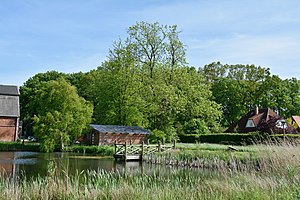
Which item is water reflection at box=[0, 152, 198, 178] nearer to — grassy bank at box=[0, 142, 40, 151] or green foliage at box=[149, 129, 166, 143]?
green foliage at box=[149, 129, 166, 143]

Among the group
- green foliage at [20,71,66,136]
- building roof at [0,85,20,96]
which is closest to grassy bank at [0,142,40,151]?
building roof at [0,85,20,96]

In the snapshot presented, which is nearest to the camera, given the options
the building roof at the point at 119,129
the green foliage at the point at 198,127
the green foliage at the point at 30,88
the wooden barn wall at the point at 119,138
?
the building roof at the point at 119,129

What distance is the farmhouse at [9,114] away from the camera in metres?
43.0

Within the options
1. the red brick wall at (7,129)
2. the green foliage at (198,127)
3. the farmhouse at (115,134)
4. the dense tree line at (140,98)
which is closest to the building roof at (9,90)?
the red brick wall at (7,129)

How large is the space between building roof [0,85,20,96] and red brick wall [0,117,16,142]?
3631 mm

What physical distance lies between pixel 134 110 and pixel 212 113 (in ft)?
27.1

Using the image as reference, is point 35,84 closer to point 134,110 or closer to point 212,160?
point 134,110

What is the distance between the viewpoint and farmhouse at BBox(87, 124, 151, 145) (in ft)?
113

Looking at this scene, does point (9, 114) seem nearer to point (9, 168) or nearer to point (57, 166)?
point (9, 168)

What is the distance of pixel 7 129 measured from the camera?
141 feet

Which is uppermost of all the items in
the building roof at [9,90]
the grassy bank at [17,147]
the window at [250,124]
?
the building roof at [9,90]

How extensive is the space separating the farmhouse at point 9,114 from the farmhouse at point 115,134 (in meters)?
12.7

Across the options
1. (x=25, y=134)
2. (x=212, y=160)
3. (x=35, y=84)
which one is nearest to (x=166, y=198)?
(x=212, y=160)

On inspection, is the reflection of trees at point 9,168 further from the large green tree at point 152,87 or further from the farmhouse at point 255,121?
the farmhouse at point 255,121
